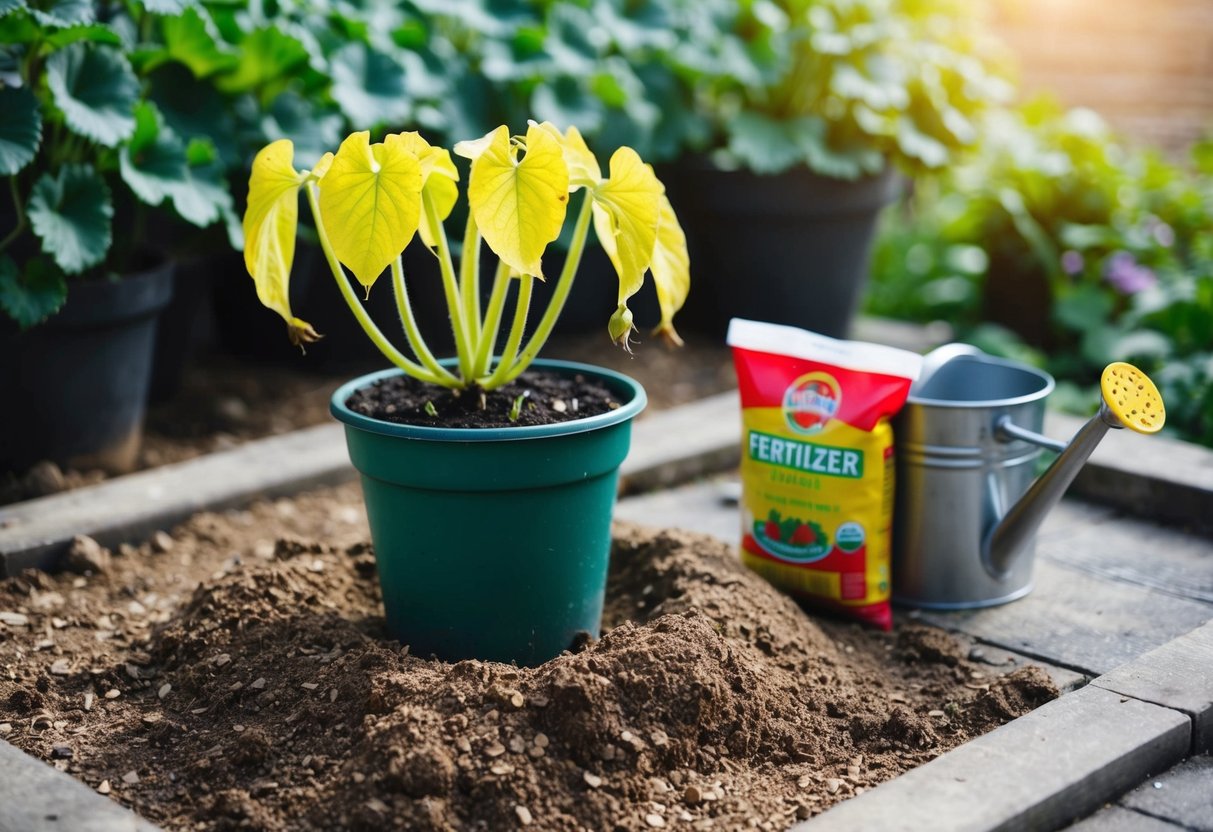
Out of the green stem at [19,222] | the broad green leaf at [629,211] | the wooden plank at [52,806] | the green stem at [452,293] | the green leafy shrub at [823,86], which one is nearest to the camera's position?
the wooden plank at [52,806]

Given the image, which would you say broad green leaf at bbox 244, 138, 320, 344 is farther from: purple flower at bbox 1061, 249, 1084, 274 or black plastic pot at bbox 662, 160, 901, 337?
purple flower at bbox 1061, 249, 1084, 274

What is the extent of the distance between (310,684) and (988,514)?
1214 mm

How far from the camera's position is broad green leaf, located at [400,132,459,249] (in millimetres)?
1782

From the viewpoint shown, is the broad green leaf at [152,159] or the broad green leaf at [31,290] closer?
the broad green leaf at [31,290]

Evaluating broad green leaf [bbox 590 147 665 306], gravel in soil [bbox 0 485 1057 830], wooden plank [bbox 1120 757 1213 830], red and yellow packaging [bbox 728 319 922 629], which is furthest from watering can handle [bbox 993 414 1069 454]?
broad green leaf [bbox 590 147 665 306]

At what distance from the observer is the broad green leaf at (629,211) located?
1.77m

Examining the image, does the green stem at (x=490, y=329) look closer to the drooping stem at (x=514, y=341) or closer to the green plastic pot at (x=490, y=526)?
the drooping stem at (x=514, y=341)

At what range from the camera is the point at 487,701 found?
1.69 meters

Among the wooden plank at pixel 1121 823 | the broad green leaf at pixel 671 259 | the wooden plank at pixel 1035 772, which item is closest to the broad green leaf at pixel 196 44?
the broad green leaf at pixel 671 259

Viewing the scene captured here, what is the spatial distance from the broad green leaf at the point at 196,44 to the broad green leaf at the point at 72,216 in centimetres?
33

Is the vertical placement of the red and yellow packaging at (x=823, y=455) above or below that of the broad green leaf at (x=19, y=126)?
below

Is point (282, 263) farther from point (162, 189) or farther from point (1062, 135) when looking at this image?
point (1062, 135)

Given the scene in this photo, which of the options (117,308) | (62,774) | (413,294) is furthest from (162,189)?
(62,774)

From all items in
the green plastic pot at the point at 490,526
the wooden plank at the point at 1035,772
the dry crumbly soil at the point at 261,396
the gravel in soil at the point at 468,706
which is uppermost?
the green plastic pot at the point at 490,526
